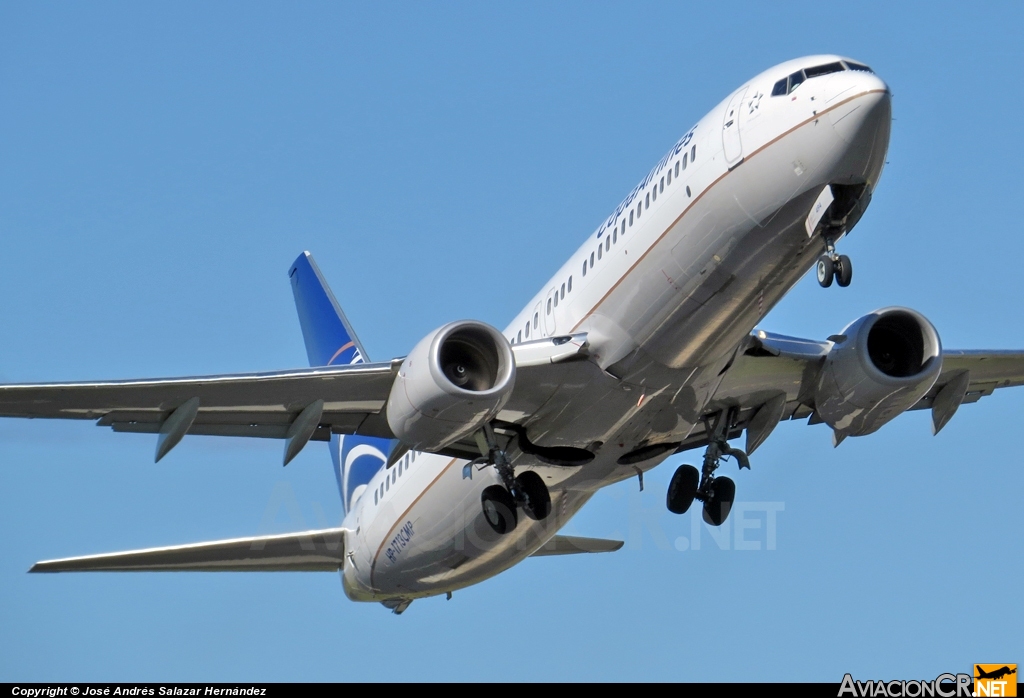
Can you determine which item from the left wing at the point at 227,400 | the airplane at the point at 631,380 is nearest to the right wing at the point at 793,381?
the airplane at the point at 631,380

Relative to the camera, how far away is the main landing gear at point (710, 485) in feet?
88.7

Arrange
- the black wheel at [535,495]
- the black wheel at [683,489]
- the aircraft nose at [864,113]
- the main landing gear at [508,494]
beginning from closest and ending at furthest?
the aircraft nose at [864,113], the main landing gear at [508,494], the black wheel at [535,495], the black wheel at [683,489]

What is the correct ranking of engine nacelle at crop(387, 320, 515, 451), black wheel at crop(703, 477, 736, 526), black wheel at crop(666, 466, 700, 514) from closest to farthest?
engine nacelle at crop(387, 320, 515, 451) < black wheel at crop(666, 466, 700, 514) < black wheel at crop(703, 477, 736, 526)

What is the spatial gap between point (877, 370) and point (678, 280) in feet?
19.0

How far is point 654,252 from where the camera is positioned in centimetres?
2233

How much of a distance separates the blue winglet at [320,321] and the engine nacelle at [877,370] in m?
13.7

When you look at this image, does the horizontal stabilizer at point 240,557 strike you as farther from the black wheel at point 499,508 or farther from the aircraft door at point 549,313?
the aircraft door at point 549,313

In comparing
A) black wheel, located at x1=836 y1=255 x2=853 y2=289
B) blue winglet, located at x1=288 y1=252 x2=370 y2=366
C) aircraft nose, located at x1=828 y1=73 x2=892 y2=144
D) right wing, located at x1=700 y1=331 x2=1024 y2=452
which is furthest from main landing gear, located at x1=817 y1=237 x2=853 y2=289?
blue winglet, located at x1=288 y1=252 x2=370 y2=366

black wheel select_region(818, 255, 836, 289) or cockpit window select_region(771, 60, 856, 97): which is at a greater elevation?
cockpit window select_region(771, 60, 856, 97)

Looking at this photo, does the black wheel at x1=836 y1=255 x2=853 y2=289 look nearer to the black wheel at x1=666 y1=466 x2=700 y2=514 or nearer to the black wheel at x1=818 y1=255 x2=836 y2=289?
the black wheel at x1=818 y1=255 x2=836 y2=289

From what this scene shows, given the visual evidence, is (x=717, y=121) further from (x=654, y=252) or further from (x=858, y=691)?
(x=858, y=691)

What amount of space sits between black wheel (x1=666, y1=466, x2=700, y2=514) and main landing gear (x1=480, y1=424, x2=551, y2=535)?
264 cm

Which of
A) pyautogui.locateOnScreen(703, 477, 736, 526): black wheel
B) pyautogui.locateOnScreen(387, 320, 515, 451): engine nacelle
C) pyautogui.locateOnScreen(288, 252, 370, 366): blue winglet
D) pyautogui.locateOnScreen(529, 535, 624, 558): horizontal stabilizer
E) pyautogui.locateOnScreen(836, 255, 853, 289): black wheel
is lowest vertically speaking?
pyautogui.locateOnScreen(529, 535, 624, 558): horizontal stabilizer

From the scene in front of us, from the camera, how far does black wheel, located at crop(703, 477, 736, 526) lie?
27141 millimetres
